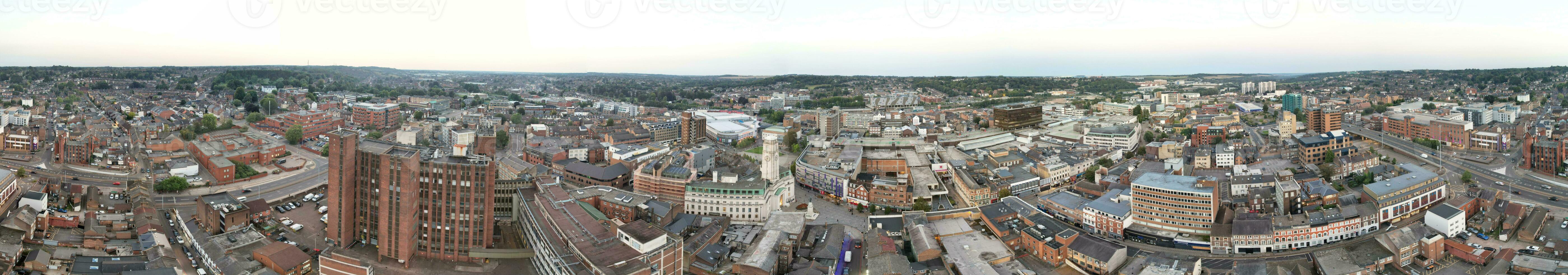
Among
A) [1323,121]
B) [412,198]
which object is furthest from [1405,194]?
[412,198]

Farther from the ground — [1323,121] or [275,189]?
[1323,121]

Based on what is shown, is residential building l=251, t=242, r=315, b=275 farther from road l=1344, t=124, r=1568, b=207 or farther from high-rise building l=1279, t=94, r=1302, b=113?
high-rise building l=1279, t=94, r=1302, b=113

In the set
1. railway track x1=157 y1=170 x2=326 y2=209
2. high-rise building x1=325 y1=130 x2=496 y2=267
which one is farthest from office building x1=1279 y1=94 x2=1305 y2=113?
railway track x1=157 y1=170 x2=326 y2=209

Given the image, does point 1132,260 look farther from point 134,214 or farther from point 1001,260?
point 134,214

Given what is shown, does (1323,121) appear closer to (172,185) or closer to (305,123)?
(172,185)

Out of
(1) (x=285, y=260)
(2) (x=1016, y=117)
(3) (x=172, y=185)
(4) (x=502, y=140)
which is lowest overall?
(1) (x=285, y=260)

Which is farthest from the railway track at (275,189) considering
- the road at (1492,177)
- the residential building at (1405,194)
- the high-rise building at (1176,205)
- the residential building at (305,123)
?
the road at (1492,177)
